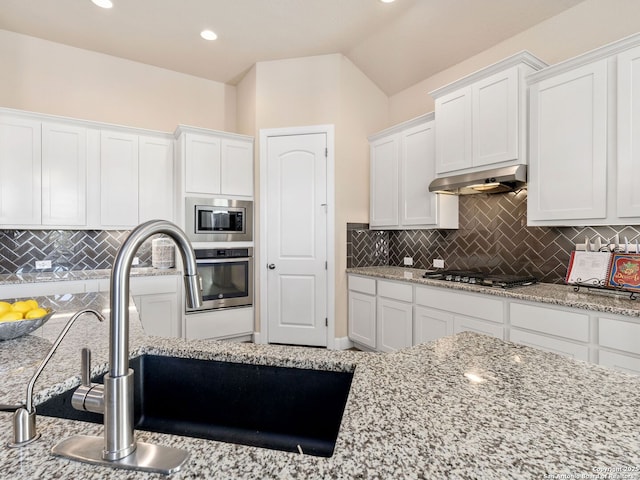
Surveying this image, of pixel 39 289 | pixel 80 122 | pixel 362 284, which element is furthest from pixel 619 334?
pixel 80 122

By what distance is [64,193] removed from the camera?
3.15 m

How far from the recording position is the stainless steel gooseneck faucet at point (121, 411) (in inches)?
20.8

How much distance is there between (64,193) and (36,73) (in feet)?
4.11

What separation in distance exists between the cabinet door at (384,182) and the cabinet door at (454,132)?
0.61m

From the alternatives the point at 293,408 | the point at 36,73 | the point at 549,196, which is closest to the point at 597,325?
the point at 549,196

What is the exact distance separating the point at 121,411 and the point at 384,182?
338cm

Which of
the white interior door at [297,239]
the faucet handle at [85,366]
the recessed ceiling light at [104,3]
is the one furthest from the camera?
the white interior door at [297,239]

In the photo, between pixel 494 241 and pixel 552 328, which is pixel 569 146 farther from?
pixel 552 328

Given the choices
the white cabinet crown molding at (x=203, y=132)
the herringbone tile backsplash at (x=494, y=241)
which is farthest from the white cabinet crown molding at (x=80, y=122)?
the herringbone tile backsplash at (x=494, y=241)

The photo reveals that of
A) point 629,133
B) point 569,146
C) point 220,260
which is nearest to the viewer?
point 629,133

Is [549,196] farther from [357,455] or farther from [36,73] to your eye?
[36,73]

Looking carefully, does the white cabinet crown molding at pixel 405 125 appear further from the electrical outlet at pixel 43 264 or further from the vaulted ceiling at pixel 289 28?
the electrical outlet at pixel 43 264

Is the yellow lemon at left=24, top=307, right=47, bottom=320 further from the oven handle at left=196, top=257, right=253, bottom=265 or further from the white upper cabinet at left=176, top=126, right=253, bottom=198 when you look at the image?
the white upper cabinet at left=176, top=126, right=253, bottom=198

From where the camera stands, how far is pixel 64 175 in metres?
3.15
